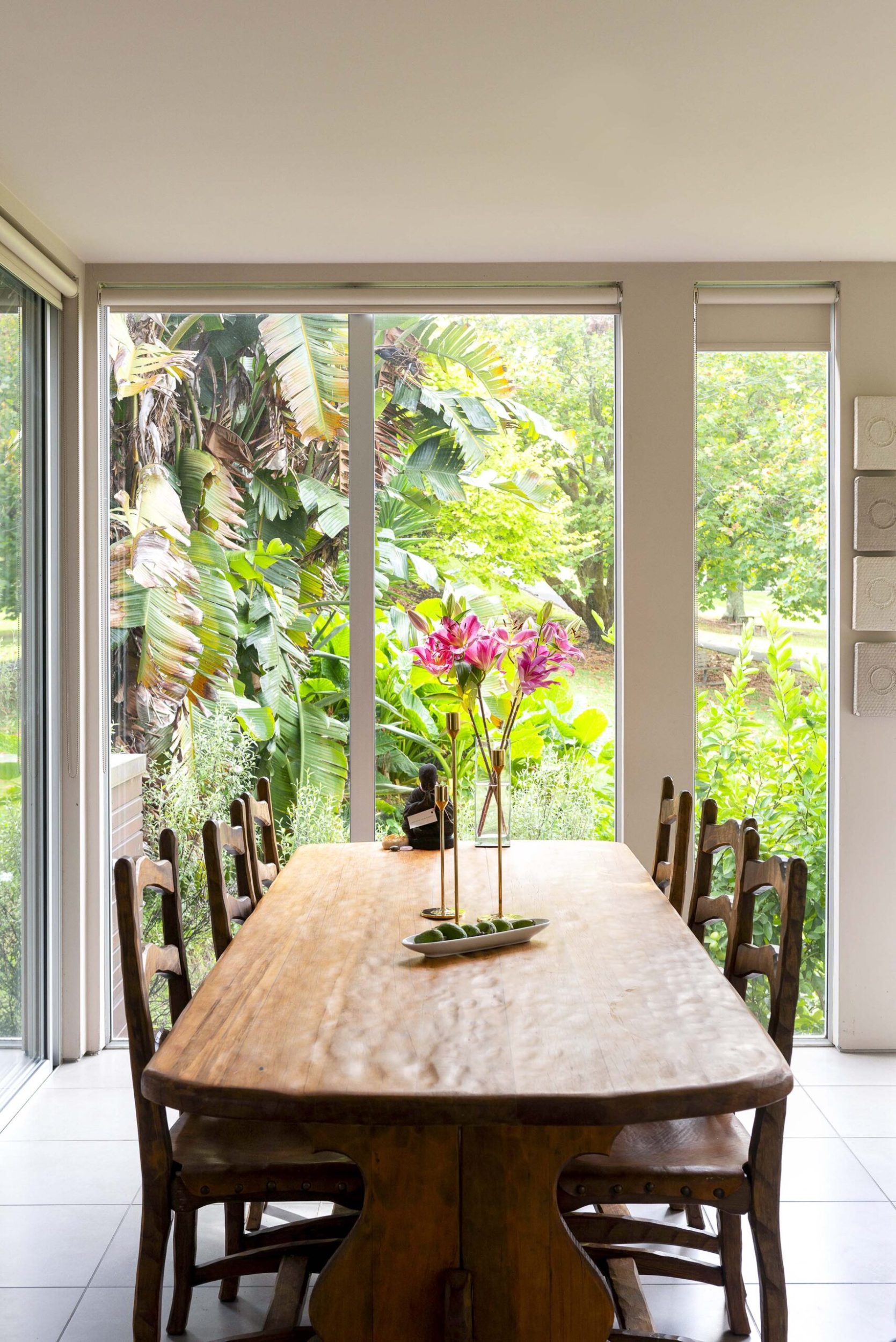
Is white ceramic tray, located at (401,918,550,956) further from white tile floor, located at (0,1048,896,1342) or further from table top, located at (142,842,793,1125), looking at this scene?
white tile floor, located at (0,1048,896,1342)

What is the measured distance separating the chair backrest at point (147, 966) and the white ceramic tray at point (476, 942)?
0.50m

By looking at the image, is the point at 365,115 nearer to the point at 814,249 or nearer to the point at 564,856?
the point at 814,249

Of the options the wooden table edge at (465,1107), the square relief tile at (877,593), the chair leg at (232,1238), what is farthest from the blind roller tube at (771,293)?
the chair leg at (232,1238)

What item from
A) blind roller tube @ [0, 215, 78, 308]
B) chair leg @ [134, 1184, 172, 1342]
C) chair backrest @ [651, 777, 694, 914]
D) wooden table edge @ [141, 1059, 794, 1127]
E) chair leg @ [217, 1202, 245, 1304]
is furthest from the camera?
blind roller tube @ [0, 215, 78, 308]

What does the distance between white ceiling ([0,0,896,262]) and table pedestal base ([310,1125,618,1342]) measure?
2220mm

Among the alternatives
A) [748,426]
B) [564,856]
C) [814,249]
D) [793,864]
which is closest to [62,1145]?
[564,856]

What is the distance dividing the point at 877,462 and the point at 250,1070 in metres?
3.22

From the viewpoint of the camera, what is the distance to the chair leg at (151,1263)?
6.07 ft

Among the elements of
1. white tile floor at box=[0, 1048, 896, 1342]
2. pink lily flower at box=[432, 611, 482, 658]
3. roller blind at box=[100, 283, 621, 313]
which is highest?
roller blind at box=[100, 283, 621, 313]

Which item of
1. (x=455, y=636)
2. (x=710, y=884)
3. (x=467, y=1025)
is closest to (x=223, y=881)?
(x=455, y=636)

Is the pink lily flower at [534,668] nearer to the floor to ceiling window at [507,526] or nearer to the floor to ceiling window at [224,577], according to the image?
the floor to ceiling window at [507,526]

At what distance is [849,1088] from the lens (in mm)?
3559

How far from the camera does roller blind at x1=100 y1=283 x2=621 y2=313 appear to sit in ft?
12.7

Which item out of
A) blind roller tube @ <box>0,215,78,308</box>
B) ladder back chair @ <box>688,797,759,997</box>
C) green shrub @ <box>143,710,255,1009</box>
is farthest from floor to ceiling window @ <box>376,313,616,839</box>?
ladder back chair @ <box>688,797,759,997</box>
